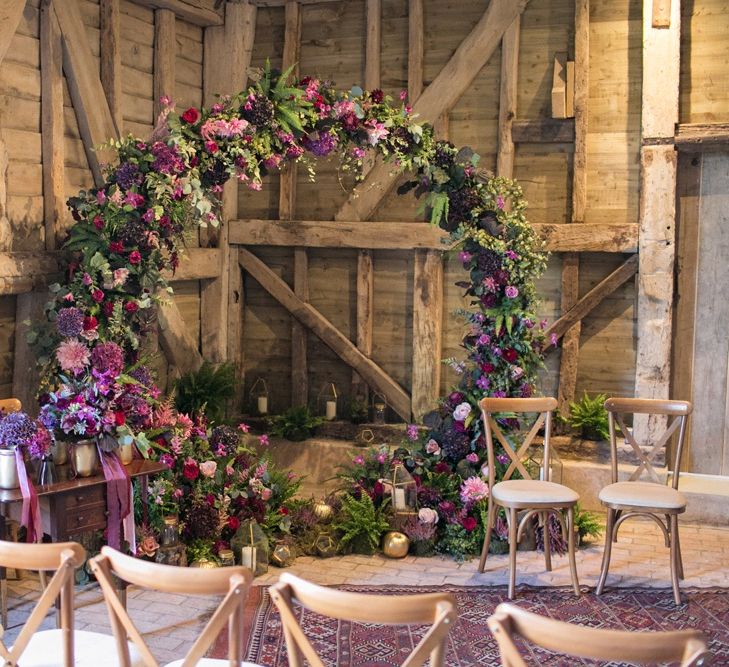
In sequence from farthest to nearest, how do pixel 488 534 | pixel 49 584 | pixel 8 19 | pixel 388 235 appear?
pixel 388 235 → pixel 488 534 → pixel 8 19 → pixel 49 584

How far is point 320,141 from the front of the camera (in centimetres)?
550

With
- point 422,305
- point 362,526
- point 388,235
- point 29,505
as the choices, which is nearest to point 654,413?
point 362,526

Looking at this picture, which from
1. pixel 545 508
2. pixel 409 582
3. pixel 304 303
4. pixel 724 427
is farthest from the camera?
pixel 304 303

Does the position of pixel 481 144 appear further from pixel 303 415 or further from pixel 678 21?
pixel 303 415

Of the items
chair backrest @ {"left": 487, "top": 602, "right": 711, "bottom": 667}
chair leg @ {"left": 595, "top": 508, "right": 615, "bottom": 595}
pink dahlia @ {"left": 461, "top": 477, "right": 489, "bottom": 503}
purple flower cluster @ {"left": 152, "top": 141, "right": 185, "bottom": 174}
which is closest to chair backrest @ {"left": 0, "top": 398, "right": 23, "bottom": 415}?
purple flower cluster @ {"left": 152, "top": 141, "right": 185, "bottom": 174}

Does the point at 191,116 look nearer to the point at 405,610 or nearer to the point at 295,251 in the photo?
the point at 295,251

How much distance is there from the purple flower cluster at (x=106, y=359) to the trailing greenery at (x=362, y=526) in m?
1.62

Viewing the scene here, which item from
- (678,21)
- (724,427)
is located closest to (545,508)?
(724,427)

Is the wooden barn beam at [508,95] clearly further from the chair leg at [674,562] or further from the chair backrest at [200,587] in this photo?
the chair backrest at [200,587]

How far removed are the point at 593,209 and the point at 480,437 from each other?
6.03 ft

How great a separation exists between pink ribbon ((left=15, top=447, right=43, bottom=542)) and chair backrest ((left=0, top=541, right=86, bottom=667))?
1.32m

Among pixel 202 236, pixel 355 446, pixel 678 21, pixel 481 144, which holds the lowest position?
pixel 355 446

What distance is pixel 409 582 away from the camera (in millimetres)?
5172

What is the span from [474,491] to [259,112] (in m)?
2.43
